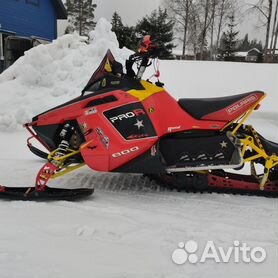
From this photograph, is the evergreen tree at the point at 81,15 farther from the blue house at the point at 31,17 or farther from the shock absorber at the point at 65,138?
the shock absorber at the point at 65,138

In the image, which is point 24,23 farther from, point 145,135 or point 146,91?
point 145,135

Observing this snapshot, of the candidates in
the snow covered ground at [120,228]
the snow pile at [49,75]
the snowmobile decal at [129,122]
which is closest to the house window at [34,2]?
the snow pile at [49,75]

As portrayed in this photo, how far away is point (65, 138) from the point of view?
11.4 ft

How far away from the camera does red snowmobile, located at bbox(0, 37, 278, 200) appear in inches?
132

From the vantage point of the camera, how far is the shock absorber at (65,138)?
3.42 metres

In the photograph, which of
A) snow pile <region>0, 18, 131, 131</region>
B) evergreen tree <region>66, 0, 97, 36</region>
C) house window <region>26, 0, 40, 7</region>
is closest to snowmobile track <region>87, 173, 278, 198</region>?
snow pile <region>0, 18, 131, 131</region>

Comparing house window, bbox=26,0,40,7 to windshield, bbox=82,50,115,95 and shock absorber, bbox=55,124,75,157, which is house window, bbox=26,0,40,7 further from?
shock absorber, bbox=55,124,75,157

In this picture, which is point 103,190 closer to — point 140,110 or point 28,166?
point 140,110

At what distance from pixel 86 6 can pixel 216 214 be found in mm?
49252

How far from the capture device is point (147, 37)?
136 inches

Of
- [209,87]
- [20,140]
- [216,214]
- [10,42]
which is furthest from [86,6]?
[216,214]

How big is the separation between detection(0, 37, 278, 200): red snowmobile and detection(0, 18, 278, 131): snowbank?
11.1 ft

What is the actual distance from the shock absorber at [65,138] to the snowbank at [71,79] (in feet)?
11.0

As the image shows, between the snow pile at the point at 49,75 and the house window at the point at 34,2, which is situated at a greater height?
the house window at the point at 34,2
